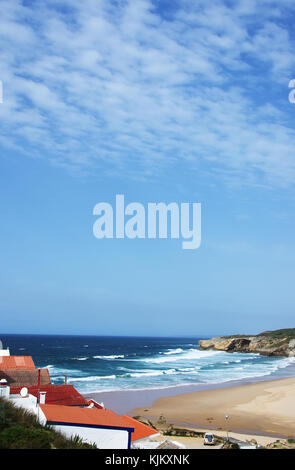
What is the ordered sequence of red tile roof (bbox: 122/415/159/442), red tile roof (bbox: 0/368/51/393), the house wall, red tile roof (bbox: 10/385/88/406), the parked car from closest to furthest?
the house wall
red tile roof (bbox: 122/415/159/442)
red tile roof (bbox: 10/385/88/406)
the parked car
red tile roof (bbox: 0/368/51/393)

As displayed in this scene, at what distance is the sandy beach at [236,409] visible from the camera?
95.7 ft

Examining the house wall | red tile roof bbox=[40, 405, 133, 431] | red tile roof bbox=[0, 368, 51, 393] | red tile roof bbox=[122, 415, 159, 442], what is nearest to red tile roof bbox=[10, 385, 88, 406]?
red tile roof bbox=[40, 405, 133, 431]

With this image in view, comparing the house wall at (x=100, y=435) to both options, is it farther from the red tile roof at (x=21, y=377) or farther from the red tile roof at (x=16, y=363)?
the red tile roof at (x=16, y=363)

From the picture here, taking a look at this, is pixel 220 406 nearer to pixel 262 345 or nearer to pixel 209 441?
pixel 209 441

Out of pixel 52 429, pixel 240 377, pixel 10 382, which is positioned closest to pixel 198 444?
pixel 10 382

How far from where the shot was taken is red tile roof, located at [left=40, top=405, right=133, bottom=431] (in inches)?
551

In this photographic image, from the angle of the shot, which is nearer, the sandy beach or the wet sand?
the sandy beach

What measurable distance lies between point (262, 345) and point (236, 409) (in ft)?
255

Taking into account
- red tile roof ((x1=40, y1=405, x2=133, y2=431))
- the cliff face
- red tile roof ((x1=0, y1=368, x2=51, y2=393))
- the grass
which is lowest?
the cliff face

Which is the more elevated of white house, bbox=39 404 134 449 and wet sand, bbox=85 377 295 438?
white house, bbox=39 404 134 449

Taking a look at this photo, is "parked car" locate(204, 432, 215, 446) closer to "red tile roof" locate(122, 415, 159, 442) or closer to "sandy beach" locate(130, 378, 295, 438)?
"sandy beach" locate(130, 378, 295, 438)

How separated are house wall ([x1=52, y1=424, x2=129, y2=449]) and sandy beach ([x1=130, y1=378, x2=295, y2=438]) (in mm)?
15405

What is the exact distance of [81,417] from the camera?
14703mm

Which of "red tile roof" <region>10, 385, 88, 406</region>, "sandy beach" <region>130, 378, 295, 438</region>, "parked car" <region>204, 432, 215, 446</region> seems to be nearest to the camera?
"red tile roof" <region>10, 385, 88, 406</region>
